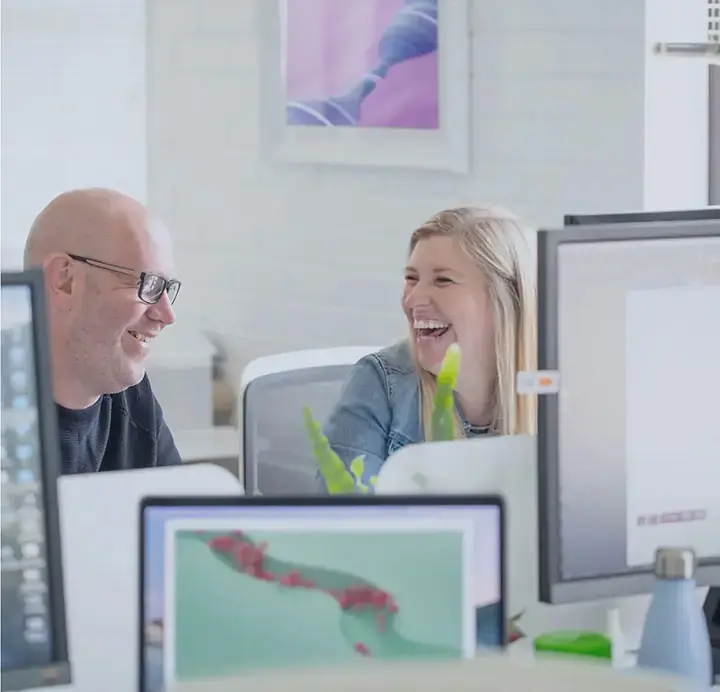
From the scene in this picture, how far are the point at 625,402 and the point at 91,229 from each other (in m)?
1.04

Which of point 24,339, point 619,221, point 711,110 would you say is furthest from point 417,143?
point 24,339

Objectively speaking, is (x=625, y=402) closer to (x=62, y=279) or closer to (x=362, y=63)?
(x=62, y=279)

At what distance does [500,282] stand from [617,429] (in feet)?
2.86

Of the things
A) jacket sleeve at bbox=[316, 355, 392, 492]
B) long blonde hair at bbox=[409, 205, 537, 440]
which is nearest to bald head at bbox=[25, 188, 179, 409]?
jacket sleeve at bbox=[316, 355, 392, 492]

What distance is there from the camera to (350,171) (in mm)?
3535

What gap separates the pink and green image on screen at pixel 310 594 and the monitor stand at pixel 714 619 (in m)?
0.45

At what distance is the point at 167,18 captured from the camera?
3.96 metres

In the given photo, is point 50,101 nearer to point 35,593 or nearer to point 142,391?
point 142,391

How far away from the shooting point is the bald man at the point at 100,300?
2164 millimetres

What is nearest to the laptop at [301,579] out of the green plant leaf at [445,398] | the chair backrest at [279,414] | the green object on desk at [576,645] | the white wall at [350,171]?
the green object on desk at [576,645]

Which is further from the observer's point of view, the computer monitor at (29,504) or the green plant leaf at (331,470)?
the green plant leaf at (331,470)

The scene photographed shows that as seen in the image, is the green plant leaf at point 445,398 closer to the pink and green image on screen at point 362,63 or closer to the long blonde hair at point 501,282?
the long blonde hair at point 501,282

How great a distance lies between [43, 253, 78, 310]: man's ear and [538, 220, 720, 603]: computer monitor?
39.4 inches

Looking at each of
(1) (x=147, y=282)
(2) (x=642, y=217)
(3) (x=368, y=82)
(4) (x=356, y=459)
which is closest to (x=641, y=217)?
(2) (x=642, y=217)
